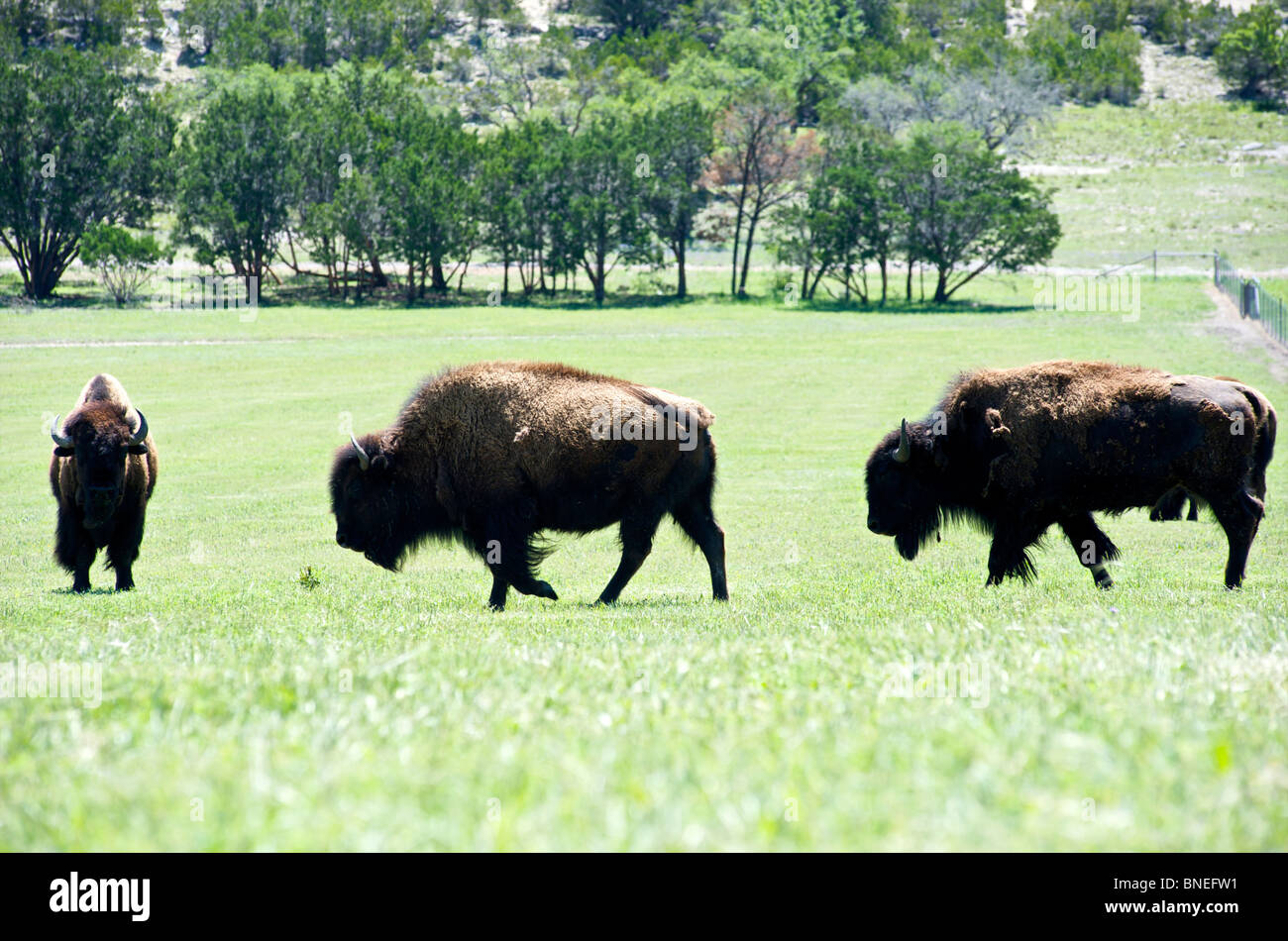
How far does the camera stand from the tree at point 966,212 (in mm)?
67188

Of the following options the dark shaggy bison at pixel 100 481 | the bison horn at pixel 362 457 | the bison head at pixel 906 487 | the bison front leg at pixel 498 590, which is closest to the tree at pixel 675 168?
the dark shaggy bison at pixel 100 481

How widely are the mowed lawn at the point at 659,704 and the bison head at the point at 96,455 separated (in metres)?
1.04

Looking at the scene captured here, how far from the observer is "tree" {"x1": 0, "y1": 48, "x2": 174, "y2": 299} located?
67938 millimetres

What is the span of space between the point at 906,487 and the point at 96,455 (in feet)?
29.2

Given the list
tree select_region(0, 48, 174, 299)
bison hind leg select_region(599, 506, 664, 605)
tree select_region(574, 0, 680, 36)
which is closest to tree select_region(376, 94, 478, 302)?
tree select_region(0, 48, 174, 299)

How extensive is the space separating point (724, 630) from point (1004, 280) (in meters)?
65.9

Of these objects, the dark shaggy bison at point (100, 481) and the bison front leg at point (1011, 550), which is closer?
the bison front leg at point (1011, 550)

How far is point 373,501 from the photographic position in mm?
13523

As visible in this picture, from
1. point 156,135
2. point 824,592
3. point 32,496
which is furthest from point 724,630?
point 156,135

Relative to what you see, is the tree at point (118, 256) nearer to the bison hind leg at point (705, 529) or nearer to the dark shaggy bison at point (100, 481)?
the dark shaggy bison at point (100, 481)

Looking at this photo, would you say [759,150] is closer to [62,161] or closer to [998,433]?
[62,161]

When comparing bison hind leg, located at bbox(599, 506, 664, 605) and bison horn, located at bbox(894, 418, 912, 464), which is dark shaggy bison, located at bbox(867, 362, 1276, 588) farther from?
bison hind leg, located at bbox(599, 506, 664, 605)

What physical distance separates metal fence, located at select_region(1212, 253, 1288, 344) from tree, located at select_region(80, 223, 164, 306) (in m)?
51.8

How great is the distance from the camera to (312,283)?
75.9m
